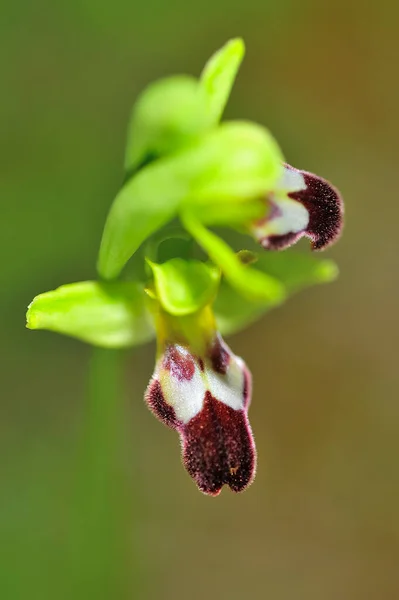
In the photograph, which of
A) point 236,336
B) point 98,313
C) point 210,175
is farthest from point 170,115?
point 236,336

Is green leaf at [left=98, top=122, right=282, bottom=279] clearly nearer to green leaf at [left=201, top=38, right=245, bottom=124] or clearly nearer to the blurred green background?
green leaf at [left=201, top=38, right=245, bottom=124]

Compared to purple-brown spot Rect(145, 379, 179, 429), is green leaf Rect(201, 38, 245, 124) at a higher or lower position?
higher

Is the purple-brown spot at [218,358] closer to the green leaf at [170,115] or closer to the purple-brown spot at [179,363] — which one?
the purple-brown spot at [179,363]

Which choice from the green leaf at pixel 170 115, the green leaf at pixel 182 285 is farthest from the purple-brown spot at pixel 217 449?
the green leaf at pixel 170 115

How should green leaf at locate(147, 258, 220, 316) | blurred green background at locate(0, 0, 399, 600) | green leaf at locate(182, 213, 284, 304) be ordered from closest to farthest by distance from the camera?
green leaf at locate(182, 213, 284, 304) → green leaf at locate(147, 258, 220, 316) → blurred green background at locate(0, 0, 399, 600)

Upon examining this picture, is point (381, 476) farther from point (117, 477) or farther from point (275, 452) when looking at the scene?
point (117, 477)

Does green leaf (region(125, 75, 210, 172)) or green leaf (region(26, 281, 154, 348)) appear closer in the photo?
green leaf (region(125, 75, 210, 172))

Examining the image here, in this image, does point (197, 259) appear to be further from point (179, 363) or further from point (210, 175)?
point (210, 175)

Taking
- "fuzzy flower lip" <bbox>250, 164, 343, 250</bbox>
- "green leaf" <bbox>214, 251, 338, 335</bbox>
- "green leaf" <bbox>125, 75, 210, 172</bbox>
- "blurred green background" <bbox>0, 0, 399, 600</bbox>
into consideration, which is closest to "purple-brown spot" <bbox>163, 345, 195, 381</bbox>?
"green leaf" <bbox>214, 251, 338, 335</bbox>
